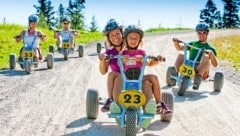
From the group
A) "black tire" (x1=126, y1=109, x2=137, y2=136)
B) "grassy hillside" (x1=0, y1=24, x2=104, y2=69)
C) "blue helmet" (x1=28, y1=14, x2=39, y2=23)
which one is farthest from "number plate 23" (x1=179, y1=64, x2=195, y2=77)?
"grassy hillside" (x1=0, y1=24, x2=104, y2=69)

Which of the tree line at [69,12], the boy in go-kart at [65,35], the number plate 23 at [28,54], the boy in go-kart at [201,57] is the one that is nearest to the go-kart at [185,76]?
the boy in go-kart at [201,57]

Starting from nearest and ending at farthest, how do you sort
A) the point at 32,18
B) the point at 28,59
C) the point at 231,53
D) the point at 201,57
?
the point at 201,57, the point at 28,59, the point at 32,18, the point at 231,53

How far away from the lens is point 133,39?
25.1 feet

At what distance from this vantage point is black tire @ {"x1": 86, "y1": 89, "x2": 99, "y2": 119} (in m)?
8.38

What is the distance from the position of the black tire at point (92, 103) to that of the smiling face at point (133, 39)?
3.82ft

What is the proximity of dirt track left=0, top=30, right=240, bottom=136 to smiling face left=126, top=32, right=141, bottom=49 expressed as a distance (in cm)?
134

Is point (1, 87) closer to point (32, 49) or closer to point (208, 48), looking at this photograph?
point (32, 49)

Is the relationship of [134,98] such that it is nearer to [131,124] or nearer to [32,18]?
[131,124]

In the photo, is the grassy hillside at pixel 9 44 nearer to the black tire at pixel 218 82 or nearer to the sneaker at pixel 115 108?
the black tire at pixel 218 82

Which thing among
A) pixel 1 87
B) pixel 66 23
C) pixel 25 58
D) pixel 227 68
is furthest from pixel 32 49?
pixel 227 68

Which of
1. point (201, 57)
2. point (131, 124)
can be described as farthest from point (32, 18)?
point (131, 124)

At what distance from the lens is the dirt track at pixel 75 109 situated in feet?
25.8

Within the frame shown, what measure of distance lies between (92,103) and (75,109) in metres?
1.07

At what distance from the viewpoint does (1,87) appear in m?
11.9
